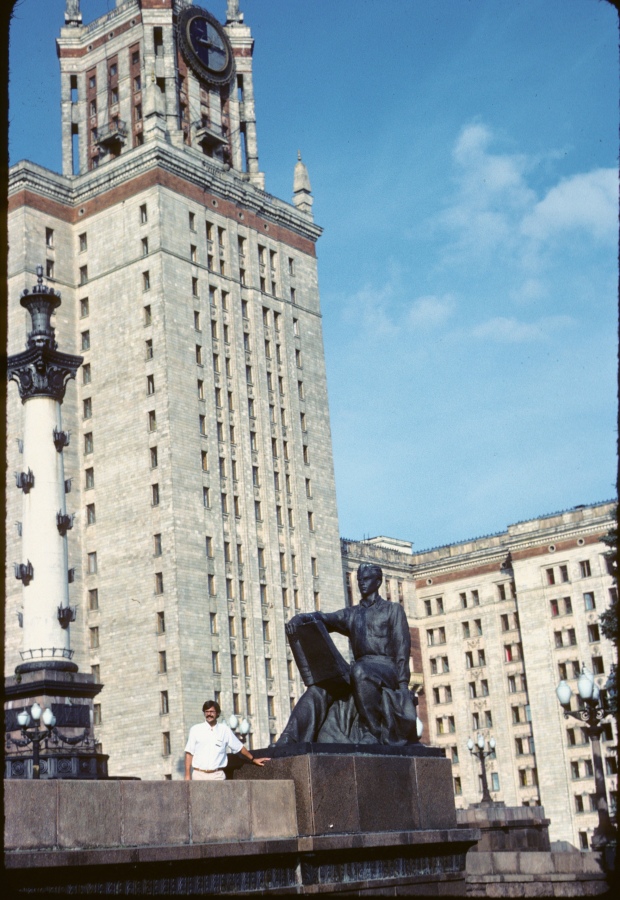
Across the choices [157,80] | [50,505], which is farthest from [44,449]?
[157,80]

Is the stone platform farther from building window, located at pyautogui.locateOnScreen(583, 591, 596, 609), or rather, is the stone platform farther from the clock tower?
building window, located at pyautogui.locateOnScreen(583, 591, 596, 609)

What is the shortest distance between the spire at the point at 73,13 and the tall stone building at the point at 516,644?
3810 cm

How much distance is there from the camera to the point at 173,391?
64.1m

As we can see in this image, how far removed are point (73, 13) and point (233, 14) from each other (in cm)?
1044

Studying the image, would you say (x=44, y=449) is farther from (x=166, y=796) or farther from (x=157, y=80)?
(x=157, y=80)

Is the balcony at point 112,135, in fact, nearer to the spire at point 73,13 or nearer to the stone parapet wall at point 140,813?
the spire at point 73,13

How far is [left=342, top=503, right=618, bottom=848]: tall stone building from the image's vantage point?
79.7 m

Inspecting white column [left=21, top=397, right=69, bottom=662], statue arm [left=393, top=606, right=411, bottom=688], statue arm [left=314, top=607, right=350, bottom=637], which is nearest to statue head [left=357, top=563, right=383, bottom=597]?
statue arm [left=314, top=607, right=350, bottom=637]

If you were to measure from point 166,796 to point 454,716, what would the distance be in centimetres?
7705

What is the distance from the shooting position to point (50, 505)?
1585 inches

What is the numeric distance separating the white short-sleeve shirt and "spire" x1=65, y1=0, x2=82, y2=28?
7099 centimetres

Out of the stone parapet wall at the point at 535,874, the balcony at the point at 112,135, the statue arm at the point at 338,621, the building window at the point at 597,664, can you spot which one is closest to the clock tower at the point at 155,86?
the balcony at the point at 112,135

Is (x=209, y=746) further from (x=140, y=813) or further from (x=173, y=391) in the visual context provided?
(x=173, y=391)

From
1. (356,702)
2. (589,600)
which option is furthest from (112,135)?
(356,702)
